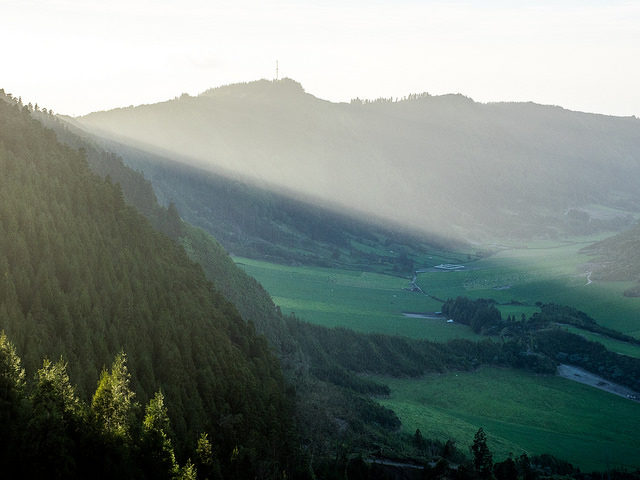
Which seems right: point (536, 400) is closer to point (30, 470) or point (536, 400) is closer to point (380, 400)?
point (380, 400)

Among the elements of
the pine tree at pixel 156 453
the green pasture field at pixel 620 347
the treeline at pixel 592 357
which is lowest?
the treeline at pixel 592 357

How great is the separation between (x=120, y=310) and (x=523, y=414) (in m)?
106

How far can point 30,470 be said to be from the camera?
4259cm

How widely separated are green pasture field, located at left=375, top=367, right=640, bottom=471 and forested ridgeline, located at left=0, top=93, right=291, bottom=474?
47.4 meters

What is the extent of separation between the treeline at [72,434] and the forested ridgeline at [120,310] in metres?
7.93

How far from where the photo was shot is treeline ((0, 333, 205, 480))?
140ft

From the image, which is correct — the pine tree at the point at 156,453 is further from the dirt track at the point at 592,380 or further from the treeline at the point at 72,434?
the dirt track at the point at 592,380

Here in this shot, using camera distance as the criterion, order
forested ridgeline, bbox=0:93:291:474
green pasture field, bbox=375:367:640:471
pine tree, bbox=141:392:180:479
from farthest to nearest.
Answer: green pasture field, bbox=375:367:640:471, forested ridgeline, bbox=0:93:291:474, pine tree, bbox=141:392:180:479

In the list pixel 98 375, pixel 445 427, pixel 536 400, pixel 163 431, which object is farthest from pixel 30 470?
pixel 536 400

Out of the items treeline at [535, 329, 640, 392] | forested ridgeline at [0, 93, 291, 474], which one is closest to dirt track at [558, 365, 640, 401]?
treeline at [535, 329, 640, 392]

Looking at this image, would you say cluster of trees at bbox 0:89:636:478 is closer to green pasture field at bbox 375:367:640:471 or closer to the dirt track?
green pasture field at bbox 375:367:640:471

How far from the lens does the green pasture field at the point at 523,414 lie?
395 ft

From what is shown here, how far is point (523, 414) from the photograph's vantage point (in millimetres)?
145000

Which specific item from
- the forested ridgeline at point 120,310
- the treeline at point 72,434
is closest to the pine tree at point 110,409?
the treeline at point 72,434
